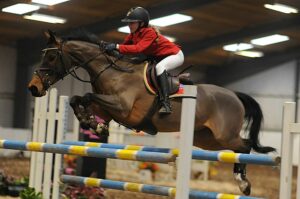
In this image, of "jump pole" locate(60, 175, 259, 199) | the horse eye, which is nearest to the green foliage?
"jump pole" locate(60, 175, 259, 199)

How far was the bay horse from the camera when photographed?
444 cm

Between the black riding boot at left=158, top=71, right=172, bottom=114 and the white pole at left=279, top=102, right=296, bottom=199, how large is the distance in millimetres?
1493

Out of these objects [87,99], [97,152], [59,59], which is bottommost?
[97,152]

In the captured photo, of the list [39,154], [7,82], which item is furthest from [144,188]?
[7,82]

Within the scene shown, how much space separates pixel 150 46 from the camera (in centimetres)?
459

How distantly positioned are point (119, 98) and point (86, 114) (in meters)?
0.32

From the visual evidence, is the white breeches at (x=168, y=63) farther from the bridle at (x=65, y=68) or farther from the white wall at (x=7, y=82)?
the white wall at (x=7, y=82)

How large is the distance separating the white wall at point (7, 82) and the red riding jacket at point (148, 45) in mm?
13874

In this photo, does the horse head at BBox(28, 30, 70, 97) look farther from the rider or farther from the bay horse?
the rider

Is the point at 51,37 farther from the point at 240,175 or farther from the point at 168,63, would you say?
the point at 240,175

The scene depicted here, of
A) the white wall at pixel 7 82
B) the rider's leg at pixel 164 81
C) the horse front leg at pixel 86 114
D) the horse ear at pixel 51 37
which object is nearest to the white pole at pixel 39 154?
the horse ear at pixel 51 37

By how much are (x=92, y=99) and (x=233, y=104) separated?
1386mm

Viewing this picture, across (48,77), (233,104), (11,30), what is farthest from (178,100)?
(11,30)

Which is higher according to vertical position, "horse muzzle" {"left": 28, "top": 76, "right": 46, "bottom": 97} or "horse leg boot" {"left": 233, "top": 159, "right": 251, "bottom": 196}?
"horse muzzle" {"left": 28, "top": 76, "right": 46, "bottom": 97}
